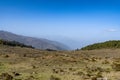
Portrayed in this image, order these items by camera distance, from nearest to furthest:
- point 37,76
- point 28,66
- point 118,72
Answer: point 37,76, point 118,72, point 28,66

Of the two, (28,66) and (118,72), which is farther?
(28,66)

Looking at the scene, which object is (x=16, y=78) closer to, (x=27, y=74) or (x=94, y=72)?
(x=27, y=74)

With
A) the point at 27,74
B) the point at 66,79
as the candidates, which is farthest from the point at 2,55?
the point at 66,79

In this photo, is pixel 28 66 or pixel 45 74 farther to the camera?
pixel 28 66

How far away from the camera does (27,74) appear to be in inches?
963

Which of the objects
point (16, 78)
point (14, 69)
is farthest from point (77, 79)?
point (14, 69)

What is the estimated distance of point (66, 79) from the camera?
22.6 m

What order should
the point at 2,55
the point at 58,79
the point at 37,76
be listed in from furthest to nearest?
1. the point at 2,55
2. the point at 37,76
3. the point at 58,79

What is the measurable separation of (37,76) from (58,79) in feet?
8.12

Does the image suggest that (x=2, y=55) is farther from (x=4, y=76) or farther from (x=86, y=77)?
(x=86, y=77)

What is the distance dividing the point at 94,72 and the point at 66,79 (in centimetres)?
513

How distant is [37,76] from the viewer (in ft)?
77.4

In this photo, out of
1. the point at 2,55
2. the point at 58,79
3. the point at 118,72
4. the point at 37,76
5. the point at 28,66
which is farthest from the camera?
the point at 2,55

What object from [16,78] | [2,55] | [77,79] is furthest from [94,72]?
[2,55]
